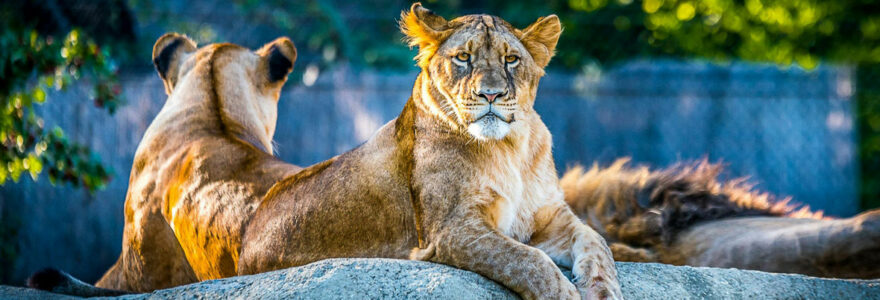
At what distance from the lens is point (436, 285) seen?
2756mm

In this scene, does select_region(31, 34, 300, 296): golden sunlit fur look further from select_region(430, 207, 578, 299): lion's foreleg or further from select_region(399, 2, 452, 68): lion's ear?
select_region(430, 207, 578, 299): lion's foreleg

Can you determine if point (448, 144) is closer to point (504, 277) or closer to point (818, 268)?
point (504, 277)

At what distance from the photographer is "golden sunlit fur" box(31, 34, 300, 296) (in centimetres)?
371

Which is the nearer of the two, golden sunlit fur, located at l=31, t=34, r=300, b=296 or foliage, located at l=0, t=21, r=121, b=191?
golden sunlit fur, located at l=31, t=34, r=300, b=296

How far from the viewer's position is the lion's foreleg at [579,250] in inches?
111

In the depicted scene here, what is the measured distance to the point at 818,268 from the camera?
3.78m

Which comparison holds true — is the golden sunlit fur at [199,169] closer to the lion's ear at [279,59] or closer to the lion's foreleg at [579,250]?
the lion's ear at [279,59]

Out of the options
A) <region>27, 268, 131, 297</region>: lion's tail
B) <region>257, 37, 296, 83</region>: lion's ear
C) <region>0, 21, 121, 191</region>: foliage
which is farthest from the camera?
<region>0, 21, 121, 191</region>: foliage

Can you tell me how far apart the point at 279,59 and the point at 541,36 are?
1.88m

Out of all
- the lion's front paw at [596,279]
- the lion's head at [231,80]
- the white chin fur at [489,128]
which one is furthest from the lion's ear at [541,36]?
the lion's head at [231,80]

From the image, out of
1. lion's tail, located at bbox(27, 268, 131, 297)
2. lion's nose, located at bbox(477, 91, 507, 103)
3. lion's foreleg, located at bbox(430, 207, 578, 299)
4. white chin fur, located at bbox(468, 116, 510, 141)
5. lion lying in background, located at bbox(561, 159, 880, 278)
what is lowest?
lion lying in background, located at bbox(561, 159, 880, 278)

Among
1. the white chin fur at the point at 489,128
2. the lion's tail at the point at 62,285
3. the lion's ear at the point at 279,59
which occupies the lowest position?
the lion's tail at the point at 62,285

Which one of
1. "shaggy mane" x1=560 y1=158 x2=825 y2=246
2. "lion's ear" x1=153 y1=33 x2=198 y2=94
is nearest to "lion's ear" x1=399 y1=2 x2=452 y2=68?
"shaggy mane" x1=560 y1=158 x2=825 y2=246

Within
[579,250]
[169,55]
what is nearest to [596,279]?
[579,250]
